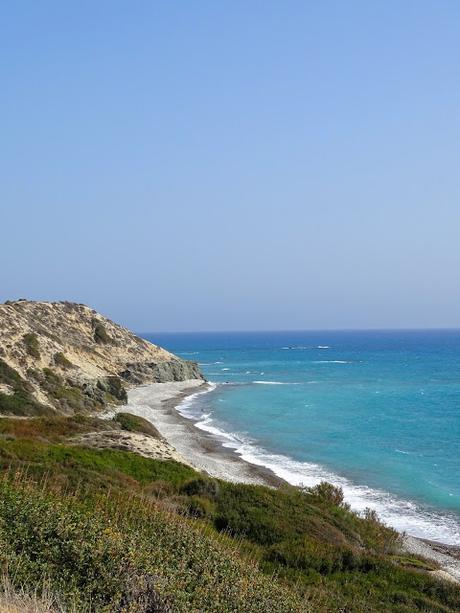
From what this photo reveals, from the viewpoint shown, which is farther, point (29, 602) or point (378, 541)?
point (378, 541)

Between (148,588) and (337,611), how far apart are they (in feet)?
17.2

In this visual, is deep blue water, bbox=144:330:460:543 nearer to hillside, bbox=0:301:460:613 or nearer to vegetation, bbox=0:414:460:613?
hillside, bbox=0:301:460:613

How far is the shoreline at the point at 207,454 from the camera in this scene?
969 inches

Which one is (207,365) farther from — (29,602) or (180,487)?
(29,602)

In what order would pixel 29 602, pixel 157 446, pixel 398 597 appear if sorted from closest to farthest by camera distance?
1. pixel 29 602
2. pixel 398 597
3. pixel 157 446

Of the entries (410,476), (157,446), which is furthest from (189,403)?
(157,446)

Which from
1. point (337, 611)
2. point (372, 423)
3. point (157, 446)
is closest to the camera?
point (337, 611)

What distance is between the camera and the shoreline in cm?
2462

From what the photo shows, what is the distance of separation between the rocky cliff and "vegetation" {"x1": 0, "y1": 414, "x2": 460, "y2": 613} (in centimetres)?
2277

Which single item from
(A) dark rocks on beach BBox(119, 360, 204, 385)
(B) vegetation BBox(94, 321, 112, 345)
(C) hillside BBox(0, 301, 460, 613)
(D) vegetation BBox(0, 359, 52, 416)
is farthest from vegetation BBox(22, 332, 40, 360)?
(B) vegetation BBox(94, 321, 112, 345)

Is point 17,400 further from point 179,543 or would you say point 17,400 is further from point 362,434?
point 179,543

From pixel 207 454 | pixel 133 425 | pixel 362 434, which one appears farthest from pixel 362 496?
pixel 362 434

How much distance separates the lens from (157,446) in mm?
28516

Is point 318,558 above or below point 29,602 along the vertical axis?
below
